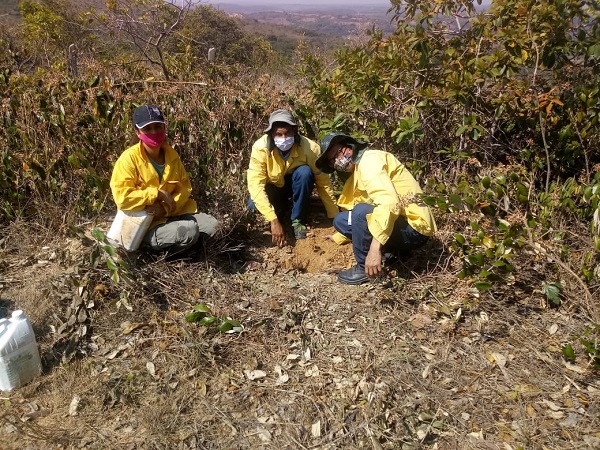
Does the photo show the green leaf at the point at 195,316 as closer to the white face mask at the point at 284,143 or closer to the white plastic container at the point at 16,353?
the white plastic container at the point at 16,353

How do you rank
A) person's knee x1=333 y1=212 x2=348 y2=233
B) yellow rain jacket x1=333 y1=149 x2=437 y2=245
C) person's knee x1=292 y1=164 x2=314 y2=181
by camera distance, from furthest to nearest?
person's knee x1=292 y1=164 x2=314 y2=181 < person's knee x1=333 y1=212 x2=348 y2=233 < yellow rain jacket x1=333 y1=149 x2=437 y2=245

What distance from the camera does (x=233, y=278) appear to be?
330 cm

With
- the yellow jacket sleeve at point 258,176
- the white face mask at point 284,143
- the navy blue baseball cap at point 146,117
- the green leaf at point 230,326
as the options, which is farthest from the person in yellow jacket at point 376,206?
the navy blue baseball cap at point 146,117

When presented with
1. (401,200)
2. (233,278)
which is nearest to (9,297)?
(233,278)

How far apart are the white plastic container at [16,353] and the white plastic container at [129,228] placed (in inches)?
30.2

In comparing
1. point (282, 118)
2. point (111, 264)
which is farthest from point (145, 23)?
point (111, 264)

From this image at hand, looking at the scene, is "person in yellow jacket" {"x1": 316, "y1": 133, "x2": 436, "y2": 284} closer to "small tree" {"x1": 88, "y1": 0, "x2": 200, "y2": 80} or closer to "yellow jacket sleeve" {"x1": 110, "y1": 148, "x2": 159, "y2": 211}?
"yellow jacket sleeve" {"x1": 110, "y1": 148, "x2": 159, "y2": 211}

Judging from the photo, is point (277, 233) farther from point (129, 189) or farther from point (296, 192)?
point (129, 189)

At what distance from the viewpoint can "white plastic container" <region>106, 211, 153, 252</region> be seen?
2965 millimetres

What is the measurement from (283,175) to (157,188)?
106 cm

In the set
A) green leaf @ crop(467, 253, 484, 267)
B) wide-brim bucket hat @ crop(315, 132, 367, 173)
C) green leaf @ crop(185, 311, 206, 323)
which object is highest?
wide-brim bucket hat @ crop(315, 132, 367, 173)

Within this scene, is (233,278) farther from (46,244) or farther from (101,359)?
(46,244)

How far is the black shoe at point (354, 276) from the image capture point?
10.3ft

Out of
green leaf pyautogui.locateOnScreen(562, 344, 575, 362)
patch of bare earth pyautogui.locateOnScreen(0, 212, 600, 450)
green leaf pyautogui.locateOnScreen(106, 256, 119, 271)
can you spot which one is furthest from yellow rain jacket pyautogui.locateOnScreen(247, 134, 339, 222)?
green leaf pyautogui.locateOnScreen(562, 344, 575, 362)
